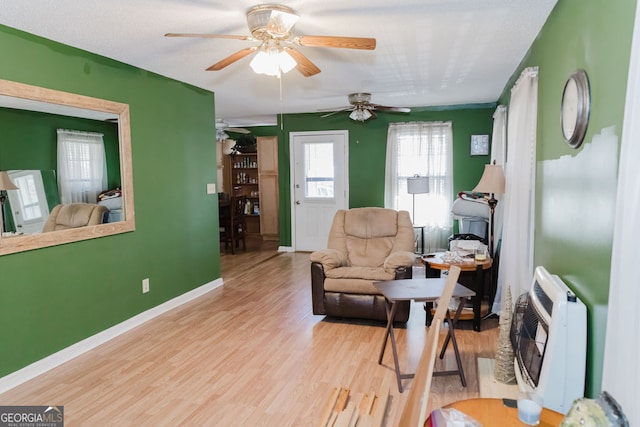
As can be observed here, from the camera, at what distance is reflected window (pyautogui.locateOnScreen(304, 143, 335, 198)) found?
7133mm

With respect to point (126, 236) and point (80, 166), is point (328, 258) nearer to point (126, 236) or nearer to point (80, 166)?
point (126, 236)

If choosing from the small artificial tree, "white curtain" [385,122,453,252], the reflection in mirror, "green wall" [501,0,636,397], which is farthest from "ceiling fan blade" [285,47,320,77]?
"white curtain" [385,122,453,252]

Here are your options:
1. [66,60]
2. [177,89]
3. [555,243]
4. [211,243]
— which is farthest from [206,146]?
[555,243]

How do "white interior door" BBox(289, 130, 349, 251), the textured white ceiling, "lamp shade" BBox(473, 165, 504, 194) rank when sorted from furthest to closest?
"white interior door" BBox(289, 130, 349, 251) < "lamp shade" BBox(473, 165, 504, 194) < the textured white ceiling

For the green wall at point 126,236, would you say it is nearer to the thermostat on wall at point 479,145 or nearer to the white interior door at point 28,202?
the white interior door at point 28,202

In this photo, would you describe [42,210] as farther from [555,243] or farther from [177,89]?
[555,243]

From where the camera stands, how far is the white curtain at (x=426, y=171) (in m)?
6.46

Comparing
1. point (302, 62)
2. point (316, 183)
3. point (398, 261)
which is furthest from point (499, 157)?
point (316, 183)

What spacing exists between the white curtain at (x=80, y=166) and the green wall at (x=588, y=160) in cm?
335

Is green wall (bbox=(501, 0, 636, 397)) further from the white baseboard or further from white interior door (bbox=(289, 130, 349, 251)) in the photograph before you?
white interior door (bbox=(289, 130, 349, 251))

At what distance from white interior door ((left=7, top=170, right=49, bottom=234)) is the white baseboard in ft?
3.08

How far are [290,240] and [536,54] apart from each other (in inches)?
200

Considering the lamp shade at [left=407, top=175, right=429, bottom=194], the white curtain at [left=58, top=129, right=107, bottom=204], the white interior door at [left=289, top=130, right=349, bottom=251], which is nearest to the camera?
the white curtain at [left=58, top=129, right=107, bottom=204]

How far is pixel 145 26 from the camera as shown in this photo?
2855mm
